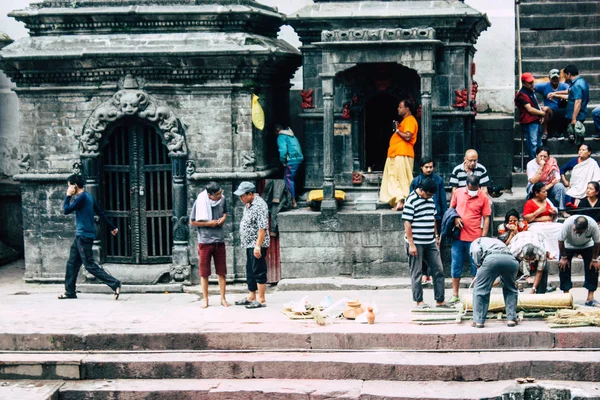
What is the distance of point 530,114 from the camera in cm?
1730

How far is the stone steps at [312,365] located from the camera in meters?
12.6

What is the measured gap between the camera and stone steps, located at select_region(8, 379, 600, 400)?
478 inches

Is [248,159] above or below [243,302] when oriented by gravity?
above

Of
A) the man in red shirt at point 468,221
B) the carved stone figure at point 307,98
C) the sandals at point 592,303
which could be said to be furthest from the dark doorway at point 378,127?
the sandals at point 592,303

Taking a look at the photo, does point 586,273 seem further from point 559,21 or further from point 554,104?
point 559,21

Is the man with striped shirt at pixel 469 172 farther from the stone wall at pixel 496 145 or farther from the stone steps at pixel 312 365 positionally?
the stone steps at pixel 312 365

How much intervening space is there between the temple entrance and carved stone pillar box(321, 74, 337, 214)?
2.66 m

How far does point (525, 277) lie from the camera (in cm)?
1530

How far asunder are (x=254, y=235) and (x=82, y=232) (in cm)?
282

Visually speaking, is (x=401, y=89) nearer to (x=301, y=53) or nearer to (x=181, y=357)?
(x=301, y=53)

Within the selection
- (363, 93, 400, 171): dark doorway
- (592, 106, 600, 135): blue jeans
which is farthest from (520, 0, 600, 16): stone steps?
(363, 93, 400, 171): dark doorway

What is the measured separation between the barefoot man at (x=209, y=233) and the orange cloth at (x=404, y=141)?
3.07 meters

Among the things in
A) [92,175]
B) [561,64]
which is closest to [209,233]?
[92,175]

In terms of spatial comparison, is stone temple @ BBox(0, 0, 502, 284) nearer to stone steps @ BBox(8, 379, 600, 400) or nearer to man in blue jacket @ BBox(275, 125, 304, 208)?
man in blue jacket @ BBox(275, 125, 304, 208)
